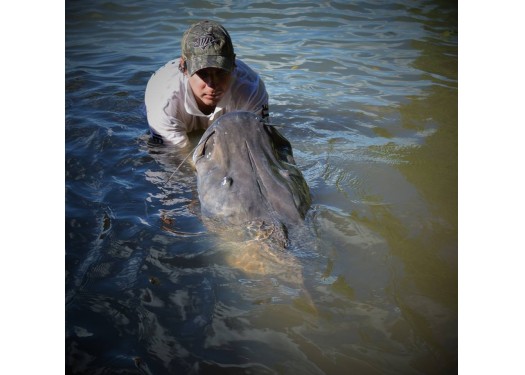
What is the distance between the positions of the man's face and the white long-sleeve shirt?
9 centimetres

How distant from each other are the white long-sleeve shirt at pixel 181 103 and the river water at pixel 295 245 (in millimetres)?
193

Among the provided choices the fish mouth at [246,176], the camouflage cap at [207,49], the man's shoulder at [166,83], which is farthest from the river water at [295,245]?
the camouflage cap at [207,49]

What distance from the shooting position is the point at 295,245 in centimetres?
249

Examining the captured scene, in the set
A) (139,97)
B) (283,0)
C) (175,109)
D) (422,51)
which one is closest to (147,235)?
(175,109)

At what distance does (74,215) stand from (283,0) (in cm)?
694

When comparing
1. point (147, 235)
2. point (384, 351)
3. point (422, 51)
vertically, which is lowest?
point (384, 351)

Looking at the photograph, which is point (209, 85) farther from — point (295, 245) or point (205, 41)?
point (295, 245)

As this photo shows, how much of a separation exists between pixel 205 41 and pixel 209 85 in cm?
36

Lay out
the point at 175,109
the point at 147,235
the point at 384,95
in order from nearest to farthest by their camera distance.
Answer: the point at 147,235, the point at 175,109, the point at 384,95

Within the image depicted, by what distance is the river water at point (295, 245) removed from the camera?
79.6 inches

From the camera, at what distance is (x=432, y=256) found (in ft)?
8.75

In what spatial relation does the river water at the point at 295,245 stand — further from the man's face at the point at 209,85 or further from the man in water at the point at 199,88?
the man's face at the point at 209,85

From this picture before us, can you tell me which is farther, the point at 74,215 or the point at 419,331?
the point at 74,215

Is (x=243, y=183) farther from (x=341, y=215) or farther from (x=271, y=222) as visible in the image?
(x=341, y=215)
